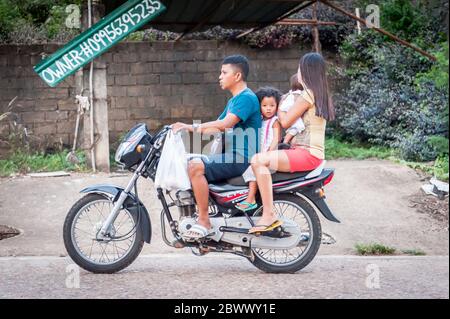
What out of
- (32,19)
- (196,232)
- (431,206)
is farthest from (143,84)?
(196,232)

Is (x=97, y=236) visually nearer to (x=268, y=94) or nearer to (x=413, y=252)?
(x=268, y=94)

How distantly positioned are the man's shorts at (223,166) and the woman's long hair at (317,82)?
69 cm

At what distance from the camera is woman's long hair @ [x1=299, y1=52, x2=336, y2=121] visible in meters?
5.78

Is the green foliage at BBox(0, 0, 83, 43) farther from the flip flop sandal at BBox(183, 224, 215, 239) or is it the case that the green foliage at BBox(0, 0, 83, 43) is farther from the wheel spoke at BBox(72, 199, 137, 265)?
the flip flop sandal at BBox(183, 224, 215, 239)

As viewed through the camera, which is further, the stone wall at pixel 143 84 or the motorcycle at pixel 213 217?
the stone wall at pixel 143 84

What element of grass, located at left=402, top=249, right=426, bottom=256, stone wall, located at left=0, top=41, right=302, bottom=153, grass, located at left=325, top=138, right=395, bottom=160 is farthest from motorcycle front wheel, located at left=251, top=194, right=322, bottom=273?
stone wall, located at left=0, top=41, right=302, bottom=153

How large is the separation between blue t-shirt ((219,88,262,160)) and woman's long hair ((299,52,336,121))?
430 millimetres

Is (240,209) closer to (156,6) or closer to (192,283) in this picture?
(192,283)

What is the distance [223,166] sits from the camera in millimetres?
5734

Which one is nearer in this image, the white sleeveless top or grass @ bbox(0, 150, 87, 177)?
the white sleeveless top

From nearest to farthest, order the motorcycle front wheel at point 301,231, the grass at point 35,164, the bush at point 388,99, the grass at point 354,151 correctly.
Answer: the motorcycle front wheel at point 301,231 < the grass at point 35,164 < the bush at point 388,99 < the grass at point 354,151

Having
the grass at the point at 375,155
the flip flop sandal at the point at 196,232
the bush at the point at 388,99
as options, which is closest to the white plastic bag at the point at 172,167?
the flip flop sandal at the point at 196,232

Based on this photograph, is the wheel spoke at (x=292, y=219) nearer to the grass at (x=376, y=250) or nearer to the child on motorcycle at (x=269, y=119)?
the child on motorcycle at (x=269, y=119)

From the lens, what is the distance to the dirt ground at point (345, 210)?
26.0ft
